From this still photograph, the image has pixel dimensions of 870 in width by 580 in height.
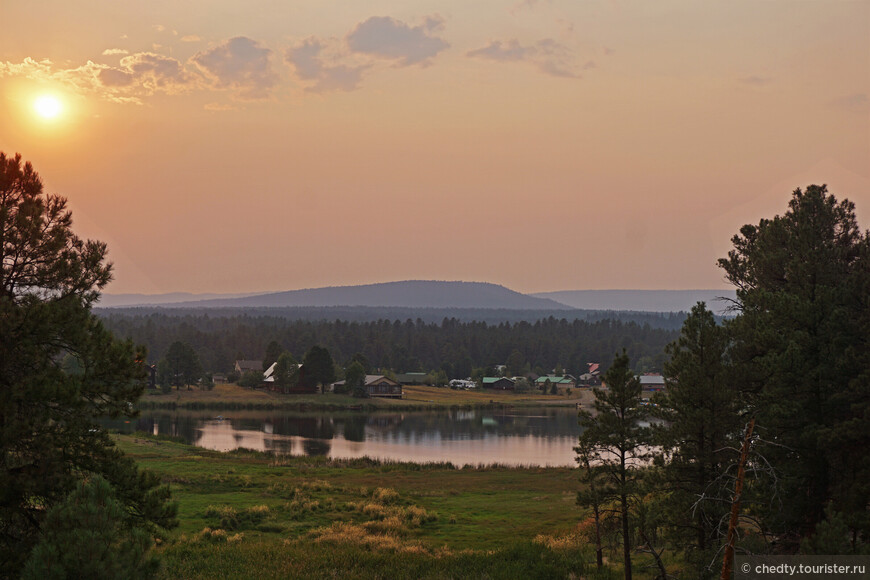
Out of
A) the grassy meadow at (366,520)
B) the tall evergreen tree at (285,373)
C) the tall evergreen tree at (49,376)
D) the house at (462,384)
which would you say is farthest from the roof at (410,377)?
the tall evergreen tree at (49,376)

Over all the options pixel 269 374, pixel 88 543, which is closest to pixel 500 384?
pixel 269 374

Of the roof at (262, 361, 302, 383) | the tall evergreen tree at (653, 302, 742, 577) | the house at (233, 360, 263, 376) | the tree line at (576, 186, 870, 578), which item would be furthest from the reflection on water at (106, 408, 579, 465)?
the house at (233, 360, 263, 376)

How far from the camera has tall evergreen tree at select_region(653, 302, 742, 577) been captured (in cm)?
2284

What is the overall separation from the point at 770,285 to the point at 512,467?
36348 mm

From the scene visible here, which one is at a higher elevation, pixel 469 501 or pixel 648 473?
pixel 648 473

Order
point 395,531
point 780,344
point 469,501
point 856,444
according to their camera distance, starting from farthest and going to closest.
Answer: point 469,501, point 395,531, point 780,344, point 856,444

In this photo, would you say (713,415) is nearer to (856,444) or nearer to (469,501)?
(856,444)

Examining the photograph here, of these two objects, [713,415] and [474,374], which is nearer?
[713,415]

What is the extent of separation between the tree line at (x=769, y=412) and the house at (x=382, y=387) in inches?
4061

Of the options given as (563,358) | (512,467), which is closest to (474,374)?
(563,358)

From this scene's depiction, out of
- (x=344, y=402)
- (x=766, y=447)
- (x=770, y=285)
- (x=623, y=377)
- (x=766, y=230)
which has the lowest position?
(x=344, y=402)

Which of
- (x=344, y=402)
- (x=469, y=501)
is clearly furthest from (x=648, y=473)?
(x=344, y=402)

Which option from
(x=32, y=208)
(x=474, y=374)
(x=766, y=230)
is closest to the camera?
(x=32, y=208)

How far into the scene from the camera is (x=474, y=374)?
164000 mm
